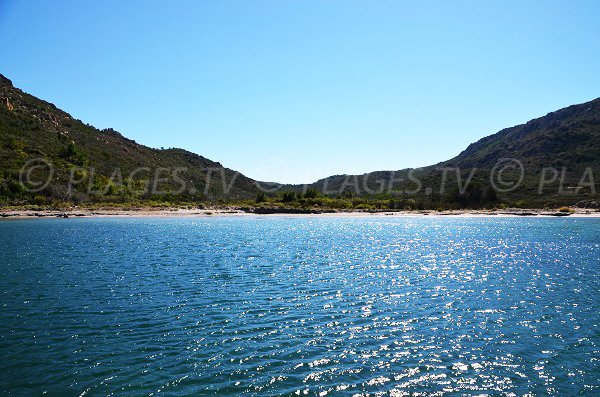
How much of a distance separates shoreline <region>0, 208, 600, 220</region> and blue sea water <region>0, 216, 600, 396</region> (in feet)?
183

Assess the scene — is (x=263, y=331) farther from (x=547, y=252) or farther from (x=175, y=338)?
(x=547, y=252)

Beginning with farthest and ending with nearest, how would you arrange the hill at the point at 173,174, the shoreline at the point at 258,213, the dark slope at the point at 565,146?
the dark slope at the point at 565,146 < the hill at the point at 173,174 < the shoreline at the point at 258,213

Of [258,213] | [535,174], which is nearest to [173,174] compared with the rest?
[258,213]

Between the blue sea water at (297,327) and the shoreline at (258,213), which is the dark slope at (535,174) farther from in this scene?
the blue sea water at (297,327)

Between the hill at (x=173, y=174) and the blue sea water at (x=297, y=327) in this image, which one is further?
the hill at (x=173, y=174)

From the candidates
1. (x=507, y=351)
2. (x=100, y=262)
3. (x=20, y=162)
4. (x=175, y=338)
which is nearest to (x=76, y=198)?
(x=20, y=162)

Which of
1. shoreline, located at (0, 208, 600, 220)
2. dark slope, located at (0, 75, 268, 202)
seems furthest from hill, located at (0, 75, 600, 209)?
shoreline, located at (0, 208, 600, 220)

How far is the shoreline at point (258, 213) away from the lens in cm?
8031

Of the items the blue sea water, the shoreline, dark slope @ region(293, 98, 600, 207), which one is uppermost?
dark slope @ region(293, 98, 600, 207)

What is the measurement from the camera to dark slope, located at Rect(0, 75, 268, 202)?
95.4 meters

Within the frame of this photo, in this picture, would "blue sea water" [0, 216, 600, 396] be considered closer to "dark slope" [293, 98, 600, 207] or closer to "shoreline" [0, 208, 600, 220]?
"shoreline" [0, 208, 600, 220]

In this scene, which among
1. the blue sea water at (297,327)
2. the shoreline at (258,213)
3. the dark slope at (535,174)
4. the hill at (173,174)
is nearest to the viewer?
the blue sea water at (297,327)

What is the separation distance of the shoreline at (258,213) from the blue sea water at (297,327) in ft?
183

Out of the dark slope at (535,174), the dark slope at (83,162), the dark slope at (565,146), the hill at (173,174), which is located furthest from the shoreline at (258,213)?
the dark slope at (565,146)
